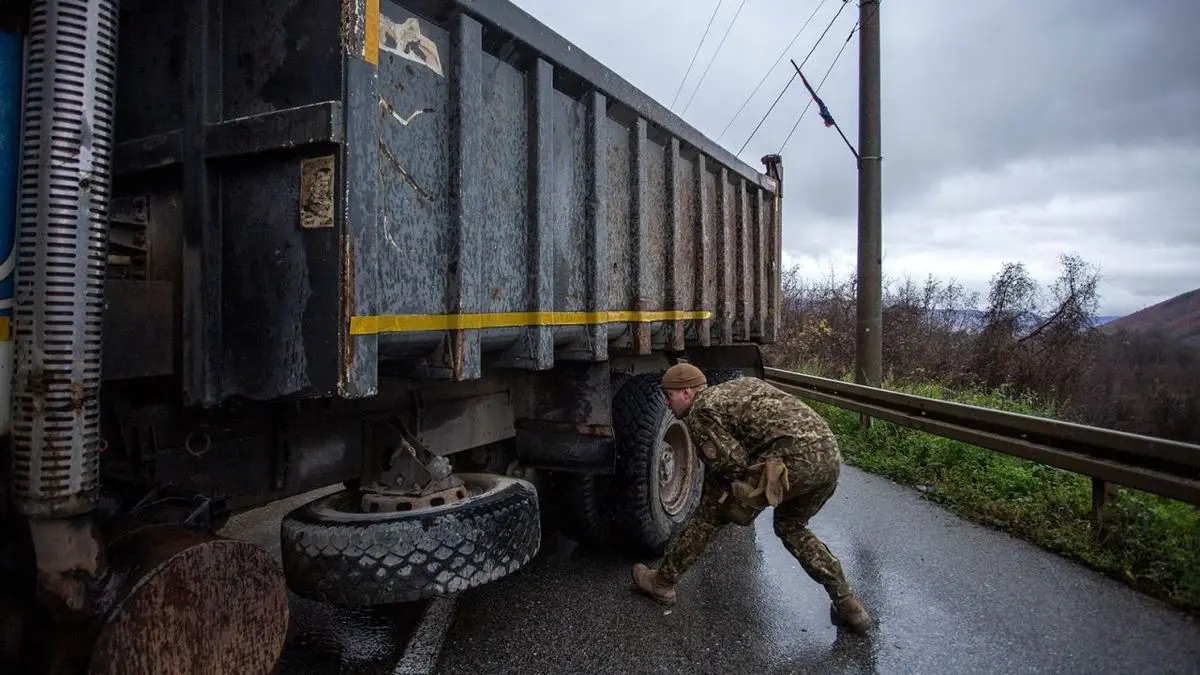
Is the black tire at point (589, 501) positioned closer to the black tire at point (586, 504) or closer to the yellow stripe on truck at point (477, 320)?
the black tire at point (586, 504)

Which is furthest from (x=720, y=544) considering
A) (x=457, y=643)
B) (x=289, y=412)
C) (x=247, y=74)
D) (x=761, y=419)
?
(x=247, y=74)

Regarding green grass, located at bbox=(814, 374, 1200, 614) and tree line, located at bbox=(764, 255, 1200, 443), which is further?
tree line, located at bbox=(764, 255, 1200, 443)

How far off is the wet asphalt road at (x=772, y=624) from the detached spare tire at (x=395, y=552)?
809 millimetres

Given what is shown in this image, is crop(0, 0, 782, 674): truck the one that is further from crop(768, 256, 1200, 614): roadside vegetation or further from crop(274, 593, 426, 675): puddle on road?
crop(768, 256, 1200, 614): roadside vegetation

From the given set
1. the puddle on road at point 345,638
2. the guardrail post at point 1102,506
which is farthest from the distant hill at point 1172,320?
the puddle on road at point 345,638

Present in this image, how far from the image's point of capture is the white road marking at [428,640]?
2812 millimetres

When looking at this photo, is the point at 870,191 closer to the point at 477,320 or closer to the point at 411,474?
the point at 477,320

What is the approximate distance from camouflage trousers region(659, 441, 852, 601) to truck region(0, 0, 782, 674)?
1.06m

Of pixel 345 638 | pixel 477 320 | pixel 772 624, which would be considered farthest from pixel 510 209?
pixel 772 624

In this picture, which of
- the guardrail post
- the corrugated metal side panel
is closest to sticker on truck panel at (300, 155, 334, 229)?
the corrugated metal side panel

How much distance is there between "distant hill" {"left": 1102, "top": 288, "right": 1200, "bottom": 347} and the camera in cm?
888

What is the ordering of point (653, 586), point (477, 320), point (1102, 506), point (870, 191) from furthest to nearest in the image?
point (870, 191)
point (1102, 506)
point (653, 586)
point (477, 320)

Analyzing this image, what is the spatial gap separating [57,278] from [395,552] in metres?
1.17

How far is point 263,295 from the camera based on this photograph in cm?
194
